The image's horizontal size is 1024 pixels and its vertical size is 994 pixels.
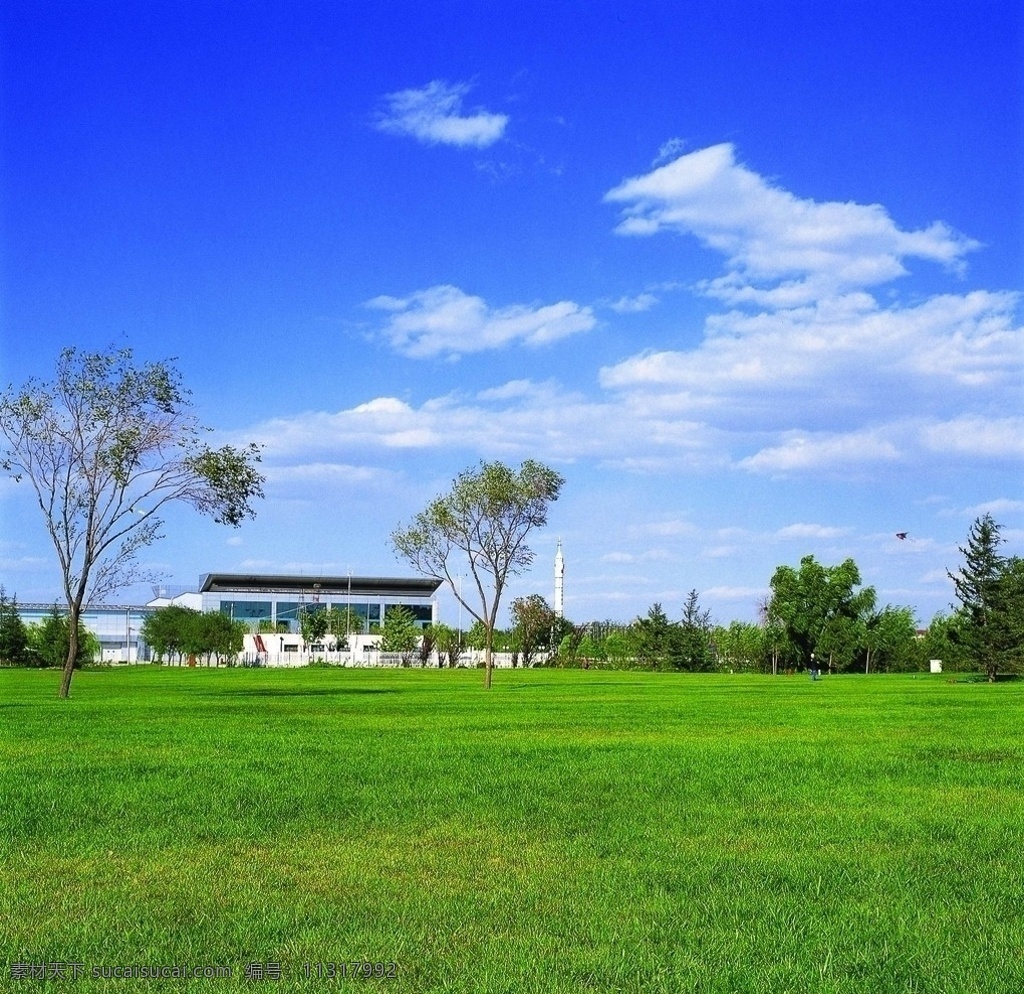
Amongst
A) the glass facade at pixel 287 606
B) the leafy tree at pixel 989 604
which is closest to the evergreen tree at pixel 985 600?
the leafy tree at pixel 989 604

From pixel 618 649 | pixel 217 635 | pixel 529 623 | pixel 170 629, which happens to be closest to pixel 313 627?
pixel 170 629

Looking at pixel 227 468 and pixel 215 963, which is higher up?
pixel 227 468

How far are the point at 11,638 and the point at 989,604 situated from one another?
90075mm

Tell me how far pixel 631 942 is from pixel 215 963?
247 centimetres

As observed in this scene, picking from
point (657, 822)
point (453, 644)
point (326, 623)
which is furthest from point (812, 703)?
point (326, 623)

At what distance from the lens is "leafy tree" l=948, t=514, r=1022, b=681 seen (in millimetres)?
76000

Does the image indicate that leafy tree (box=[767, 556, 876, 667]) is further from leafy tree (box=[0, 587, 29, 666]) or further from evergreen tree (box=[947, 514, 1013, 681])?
leafy tree (box=[0, 587, 29, 666])

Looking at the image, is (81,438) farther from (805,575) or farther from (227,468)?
(805,575)

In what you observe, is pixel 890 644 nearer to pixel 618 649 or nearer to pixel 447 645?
pixel 618 649

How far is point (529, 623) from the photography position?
415 ft

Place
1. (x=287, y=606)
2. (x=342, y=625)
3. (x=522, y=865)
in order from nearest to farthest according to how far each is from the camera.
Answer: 1. (x=522, y=865)
2. (x=342, y=625)
3. (x=287, y=606)

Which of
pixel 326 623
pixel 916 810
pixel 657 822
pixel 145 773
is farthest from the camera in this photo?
pixel 326 623

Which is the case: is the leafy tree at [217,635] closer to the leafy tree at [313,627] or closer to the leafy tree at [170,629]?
the leafy tree at [170,629]

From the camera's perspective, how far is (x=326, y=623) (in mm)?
146500
